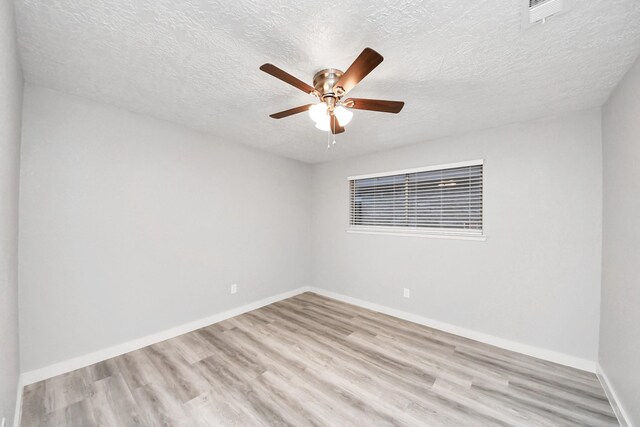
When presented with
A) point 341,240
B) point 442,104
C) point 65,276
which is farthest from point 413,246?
point 65,276

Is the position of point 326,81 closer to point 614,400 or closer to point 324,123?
point 324,123

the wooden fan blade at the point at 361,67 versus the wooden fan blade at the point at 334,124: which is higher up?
the wooden fan blade at the point at 361,67

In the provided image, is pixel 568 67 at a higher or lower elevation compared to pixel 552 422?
higher

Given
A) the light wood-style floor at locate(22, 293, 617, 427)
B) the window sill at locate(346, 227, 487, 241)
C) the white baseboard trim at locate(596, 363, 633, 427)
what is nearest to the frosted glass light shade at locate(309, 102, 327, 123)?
the light wood-style floor at locate(22, 293, 617, 427)

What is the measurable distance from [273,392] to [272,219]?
2.39 metres

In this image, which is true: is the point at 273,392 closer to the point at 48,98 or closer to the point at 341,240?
the point at 341,240

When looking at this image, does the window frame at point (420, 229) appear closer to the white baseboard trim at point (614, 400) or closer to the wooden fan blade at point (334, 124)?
the white baseboard trim at point (614, 400)

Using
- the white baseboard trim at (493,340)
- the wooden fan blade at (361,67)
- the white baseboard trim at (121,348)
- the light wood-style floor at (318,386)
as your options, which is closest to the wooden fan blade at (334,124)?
the wooden fan blade at (361,67)

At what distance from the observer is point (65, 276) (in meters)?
2.12

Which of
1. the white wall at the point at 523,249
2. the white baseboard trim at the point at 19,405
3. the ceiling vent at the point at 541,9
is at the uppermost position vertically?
the ceiling vent at the point at 541,9

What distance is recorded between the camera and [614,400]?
181cm

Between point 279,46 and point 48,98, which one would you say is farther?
point 48,98

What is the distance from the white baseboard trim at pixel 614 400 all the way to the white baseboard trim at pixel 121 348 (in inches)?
140

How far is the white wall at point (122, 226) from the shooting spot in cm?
201
